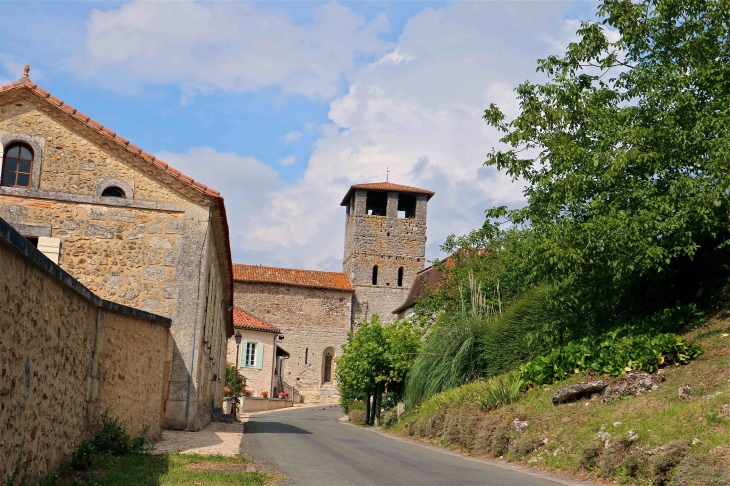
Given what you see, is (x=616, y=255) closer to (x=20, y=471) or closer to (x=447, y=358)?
(x=447, y=358)

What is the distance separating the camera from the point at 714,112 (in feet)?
43.8

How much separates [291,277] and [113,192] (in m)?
38.6

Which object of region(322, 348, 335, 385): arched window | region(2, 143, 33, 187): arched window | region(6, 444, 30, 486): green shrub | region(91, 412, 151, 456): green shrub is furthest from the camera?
region(322, 348, 335, 385): arched window

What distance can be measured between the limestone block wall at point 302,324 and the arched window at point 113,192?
1445 inches

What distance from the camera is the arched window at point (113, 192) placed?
1524cm

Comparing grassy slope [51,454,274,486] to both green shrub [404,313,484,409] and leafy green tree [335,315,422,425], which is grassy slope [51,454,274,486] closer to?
green shrub [404,313,484,409]

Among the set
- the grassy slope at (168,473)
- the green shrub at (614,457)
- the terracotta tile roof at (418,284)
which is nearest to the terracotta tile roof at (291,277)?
the terracotta tile roof at (418,284)

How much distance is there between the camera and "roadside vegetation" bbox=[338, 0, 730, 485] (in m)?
11.3

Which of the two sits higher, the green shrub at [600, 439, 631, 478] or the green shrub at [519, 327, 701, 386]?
the green shrub at [519, 327, 701, 386]

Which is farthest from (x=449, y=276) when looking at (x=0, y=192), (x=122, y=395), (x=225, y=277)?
(x=122, y=395)

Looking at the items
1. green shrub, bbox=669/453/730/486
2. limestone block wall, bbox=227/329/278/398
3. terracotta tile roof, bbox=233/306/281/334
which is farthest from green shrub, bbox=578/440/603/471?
limestone block wall, bbox=227/329/278/398

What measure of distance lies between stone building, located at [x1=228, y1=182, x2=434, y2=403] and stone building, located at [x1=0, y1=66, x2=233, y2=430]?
36.3 m

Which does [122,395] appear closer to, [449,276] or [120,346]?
[120,346]

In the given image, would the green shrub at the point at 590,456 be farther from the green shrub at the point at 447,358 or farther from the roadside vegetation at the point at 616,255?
the green shrub at the point at 447,358
